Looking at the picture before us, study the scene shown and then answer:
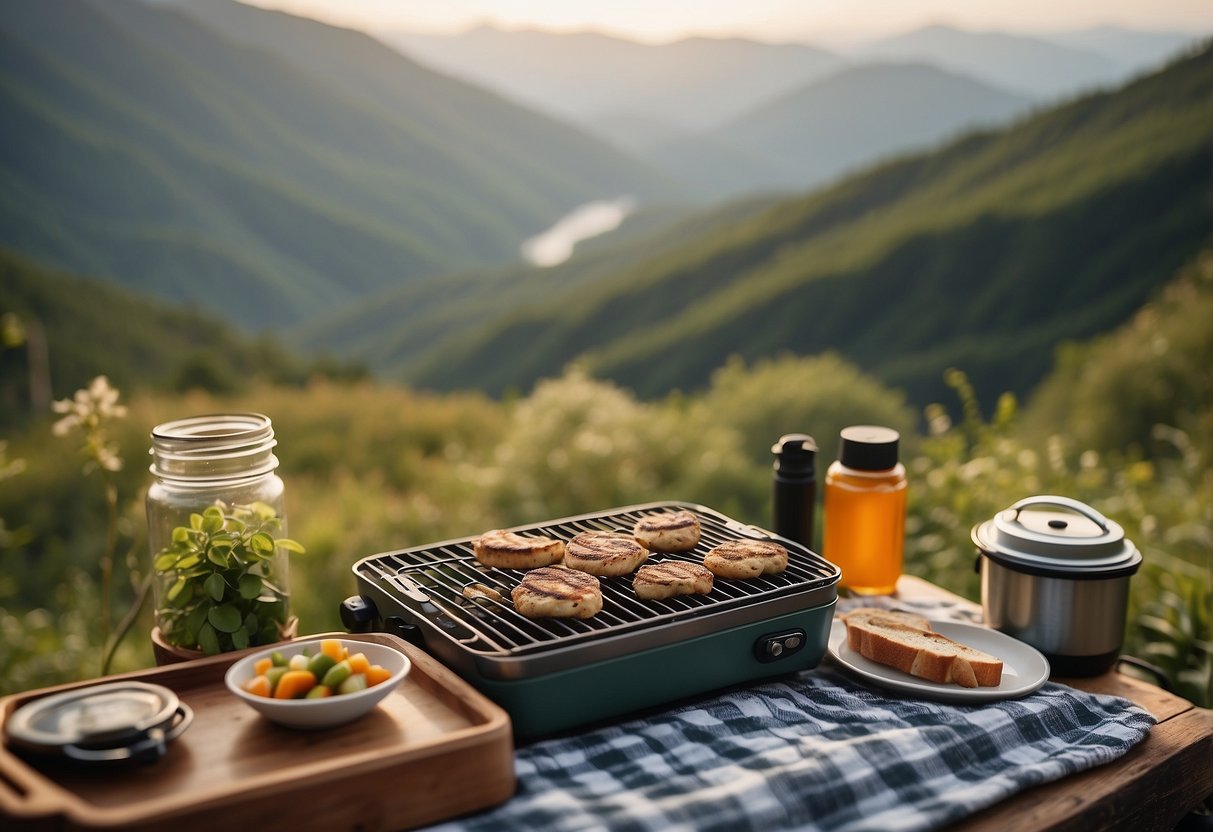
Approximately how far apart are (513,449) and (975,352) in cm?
1287

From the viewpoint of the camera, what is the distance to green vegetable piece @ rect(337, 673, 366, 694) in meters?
1.62

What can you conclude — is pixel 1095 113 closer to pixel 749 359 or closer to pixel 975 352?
pixel 975 352

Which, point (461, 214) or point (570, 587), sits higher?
point (461, 214)

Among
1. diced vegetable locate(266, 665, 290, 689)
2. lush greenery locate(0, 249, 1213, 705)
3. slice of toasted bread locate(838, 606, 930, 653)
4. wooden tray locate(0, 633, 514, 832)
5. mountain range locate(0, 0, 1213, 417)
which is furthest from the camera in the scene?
mountain range locate(0, 0, 1213, 417)

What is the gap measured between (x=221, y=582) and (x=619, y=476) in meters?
3.75

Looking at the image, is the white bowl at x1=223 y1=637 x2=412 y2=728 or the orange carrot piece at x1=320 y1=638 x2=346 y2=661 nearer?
the white bowl at x1=223 y1=637 x2=412 y2=728

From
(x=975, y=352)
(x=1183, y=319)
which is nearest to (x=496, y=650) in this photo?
(x=1183, y=319)

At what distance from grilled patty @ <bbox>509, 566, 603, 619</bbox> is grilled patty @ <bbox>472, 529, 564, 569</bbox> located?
18 cm

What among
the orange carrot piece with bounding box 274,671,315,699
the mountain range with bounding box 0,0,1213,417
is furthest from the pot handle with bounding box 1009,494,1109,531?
the mountain range with bounding box 0,0,1213,417

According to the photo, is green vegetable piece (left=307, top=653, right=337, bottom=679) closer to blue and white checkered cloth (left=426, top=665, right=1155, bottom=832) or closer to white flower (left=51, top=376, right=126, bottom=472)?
blue and white checkered cloth (left=426, top=665, right=1155, bottom=832)

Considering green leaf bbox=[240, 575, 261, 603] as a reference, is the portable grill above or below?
below

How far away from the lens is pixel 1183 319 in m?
7.61

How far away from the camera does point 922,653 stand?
2016 mm

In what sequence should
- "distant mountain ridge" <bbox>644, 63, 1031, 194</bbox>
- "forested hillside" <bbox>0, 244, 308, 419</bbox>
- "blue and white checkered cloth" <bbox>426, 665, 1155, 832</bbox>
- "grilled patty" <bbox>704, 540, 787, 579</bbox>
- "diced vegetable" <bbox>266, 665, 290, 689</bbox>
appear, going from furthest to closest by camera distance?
"distant mountain ridge" <bbox>644, 63, 1031, 194</bbox>
"forested hillside" <bbox>0, 244, 308, 419</bbox>
"grilled patty" <bbox>704, 540, 787, 579</bbox>
"diced vegetable" <bbox>266, 665, 290, 689</bbox>
"blue and white checkered cloth" <bbox>426, 665, 1155, 832</bbox>
